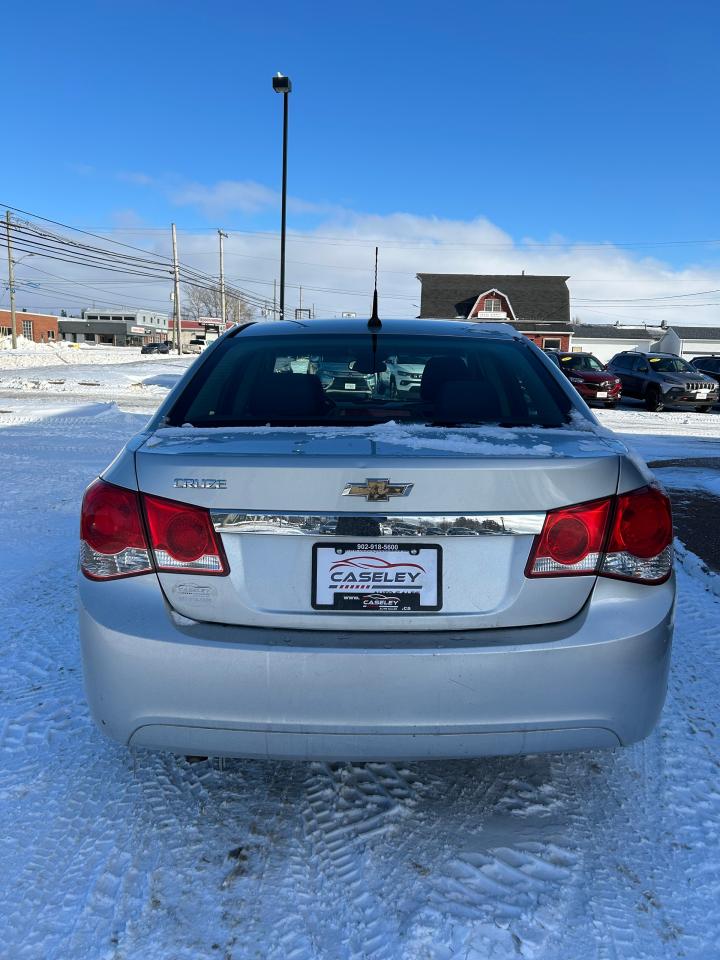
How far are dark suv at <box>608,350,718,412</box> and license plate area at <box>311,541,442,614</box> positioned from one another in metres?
19.6

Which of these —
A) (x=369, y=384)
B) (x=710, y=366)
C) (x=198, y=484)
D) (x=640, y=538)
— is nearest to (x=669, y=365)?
(x=710, y=366)

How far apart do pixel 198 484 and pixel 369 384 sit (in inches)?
67.1

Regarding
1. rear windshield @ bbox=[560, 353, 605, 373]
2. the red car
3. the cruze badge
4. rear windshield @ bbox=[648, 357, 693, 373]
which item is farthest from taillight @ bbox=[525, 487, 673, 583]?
rear windshield @ bbox=[560, 353, 605, 373]

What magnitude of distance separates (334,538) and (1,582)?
3.20 metres

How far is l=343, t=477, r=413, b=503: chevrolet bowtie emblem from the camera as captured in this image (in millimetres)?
1855

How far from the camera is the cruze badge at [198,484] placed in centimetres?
188

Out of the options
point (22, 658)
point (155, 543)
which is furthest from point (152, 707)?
point (22, 658)

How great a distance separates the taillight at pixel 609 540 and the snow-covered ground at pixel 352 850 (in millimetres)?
852

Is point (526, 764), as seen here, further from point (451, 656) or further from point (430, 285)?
point (430, 285)

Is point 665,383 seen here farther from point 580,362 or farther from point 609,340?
point 609,340

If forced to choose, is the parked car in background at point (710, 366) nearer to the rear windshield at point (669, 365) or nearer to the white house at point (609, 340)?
the rear windshield at point (669, 365)

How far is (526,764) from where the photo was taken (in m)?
2.60

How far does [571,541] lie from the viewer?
191 centimetres

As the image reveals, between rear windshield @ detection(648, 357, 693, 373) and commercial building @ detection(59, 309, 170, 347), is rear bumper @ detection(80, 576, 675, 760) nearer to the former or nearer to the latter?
rear windshield @ detection(648, 357, 693, 373)
